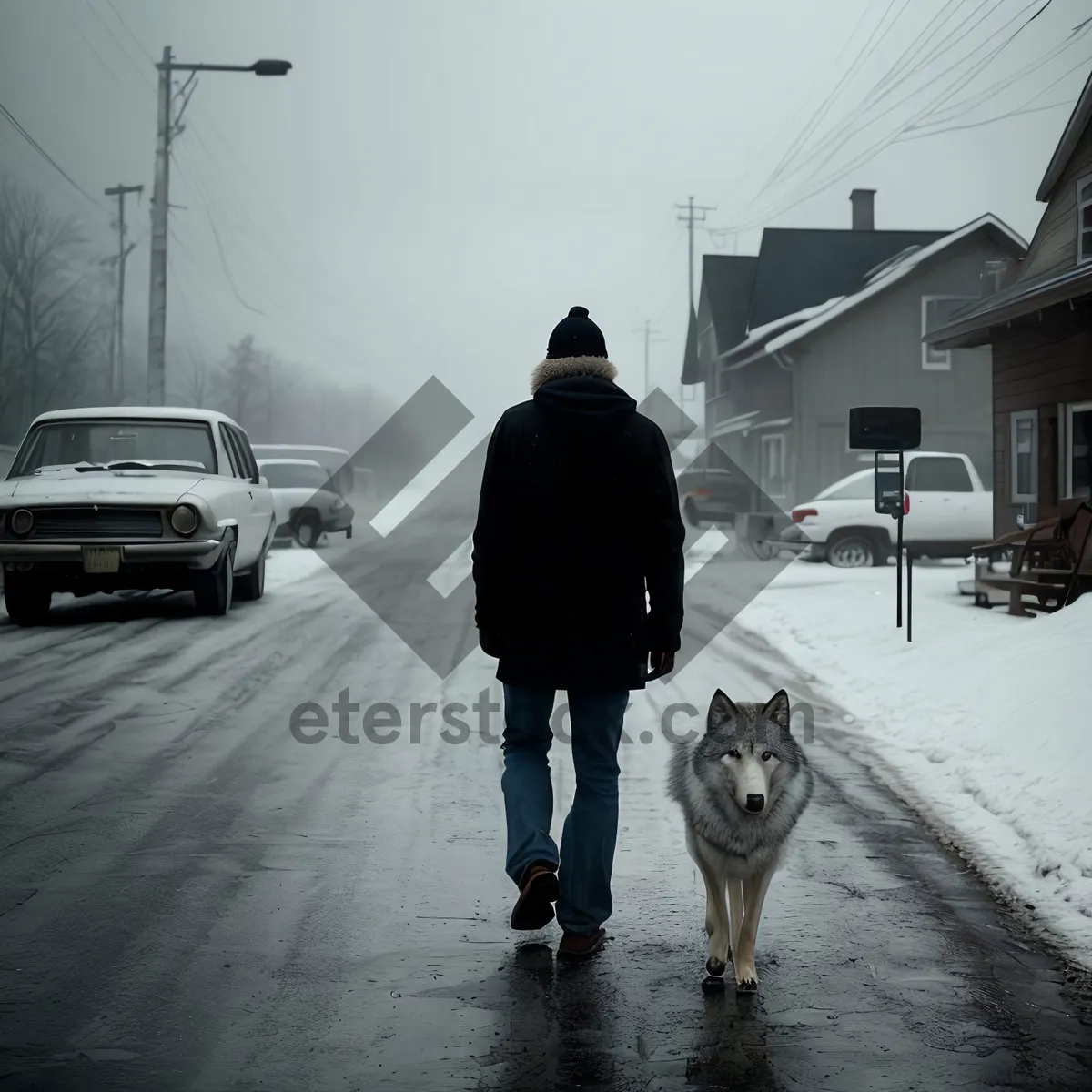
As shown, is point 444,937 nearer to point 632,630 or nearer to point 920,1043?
point 632,630

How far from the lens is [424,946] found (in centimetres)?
439

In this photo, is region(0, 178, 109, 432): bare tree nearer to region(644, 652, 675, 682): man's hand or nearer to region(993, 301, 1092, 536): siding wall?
region(993, 301, 1092, 536): siding wall

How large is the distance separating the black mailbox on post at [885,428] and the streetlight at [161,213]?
12.5 m

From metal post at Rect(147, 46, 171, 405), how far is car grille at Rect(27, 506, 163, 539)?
379 inches

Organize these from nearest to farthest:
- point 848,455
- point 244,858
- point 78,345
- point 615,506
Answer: point 615,506
point 244,858
point 848,455
point 78,345

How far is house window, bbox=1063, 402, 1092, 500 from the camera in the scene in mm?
17688

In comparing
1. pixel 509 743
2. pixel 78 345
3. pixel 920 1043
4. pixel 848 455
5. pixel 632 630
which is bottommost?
pixel 920 1043

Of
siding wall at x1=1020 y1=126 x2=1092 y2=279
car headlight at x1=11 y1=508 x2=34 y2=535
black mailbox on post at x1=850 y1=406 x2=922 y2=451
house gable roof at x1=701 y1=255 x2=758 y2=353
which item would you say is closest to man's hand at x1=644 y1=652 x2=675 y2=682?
black mailbox on post at x1=850 y1=406 x2=922 y2=451

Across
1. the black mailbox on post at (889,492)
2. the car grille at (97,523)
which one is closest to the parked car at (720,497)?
the black mailbox on post at (889,492)

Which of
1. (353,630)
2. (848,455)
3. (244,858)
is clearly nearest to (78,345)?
(848,455)

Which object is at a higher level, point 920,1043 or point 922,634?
point 922,634

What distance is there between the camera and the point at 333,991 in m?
3.96

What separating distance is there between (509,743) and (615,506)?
878 millimetres

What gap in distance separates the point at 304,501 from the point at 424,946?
67.9 ft
